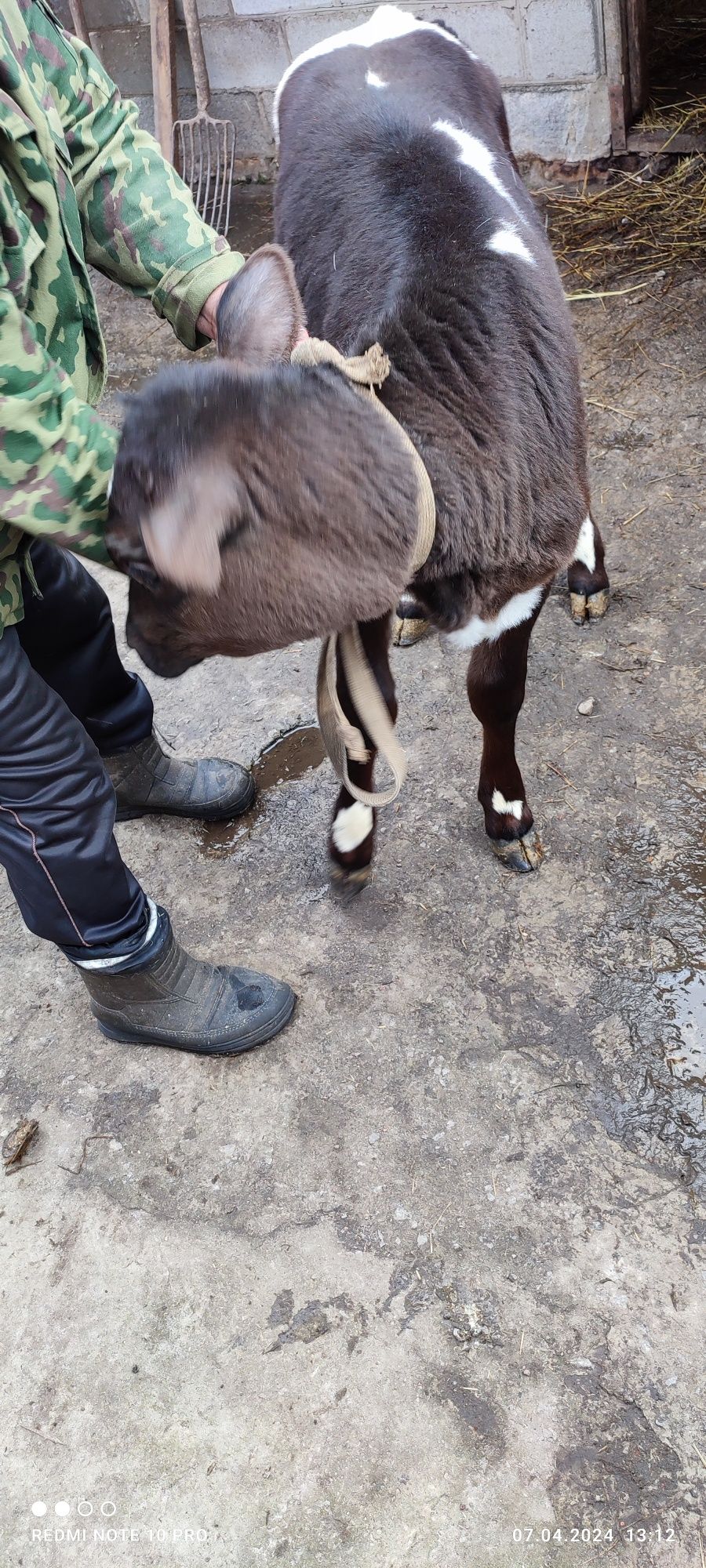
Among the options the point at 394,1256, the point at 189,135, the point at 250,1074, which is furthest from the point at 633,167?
the point at 394,1256

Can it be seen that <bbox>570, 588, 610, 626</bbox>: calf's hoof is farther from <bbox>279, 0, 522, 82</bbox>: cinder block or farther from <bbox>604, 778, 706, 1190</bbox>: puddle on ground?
<bbox>279, 0, 522, 82</bbox>: cinder block

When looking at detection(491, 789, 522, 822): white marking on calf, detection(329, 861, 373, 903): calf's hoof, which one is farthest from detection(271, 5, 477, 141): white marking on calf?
detection(329, 861, 373, 903): calf's hoof

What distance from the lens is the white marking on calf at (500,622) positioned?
2.36 m

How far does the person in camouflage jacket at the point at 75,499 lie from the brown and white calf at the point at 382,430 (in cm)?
16

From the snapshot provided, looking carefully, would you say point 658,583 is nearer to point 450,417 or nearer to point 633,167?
point 450,417

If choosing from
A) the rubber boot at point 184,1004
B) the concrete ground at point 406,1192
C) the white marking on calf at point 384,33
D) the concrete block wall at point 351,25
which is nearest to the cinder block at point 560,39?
the concrete block wall at point 351,25

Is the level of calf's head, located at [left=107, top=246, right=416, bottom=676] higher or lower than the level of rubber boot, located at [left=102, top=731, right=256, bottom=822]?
higher

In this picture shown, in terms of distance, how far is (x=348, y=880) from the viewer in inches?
110

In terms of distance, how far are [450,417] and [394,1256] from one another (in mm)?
1633

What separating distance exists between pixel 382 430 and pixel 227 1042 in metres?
1.38

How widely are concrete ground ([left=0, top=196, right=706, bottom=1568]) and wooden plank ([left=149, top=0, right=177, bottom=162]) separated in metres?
3.64

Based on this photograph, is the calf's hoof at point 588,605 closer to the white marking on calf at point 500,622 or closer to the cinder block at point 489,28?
the white marking on calf at point 500,622

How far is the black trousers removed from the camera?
6.63 ft

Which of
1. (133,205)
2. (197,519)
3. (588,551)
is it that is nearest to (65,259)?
(133,205)
